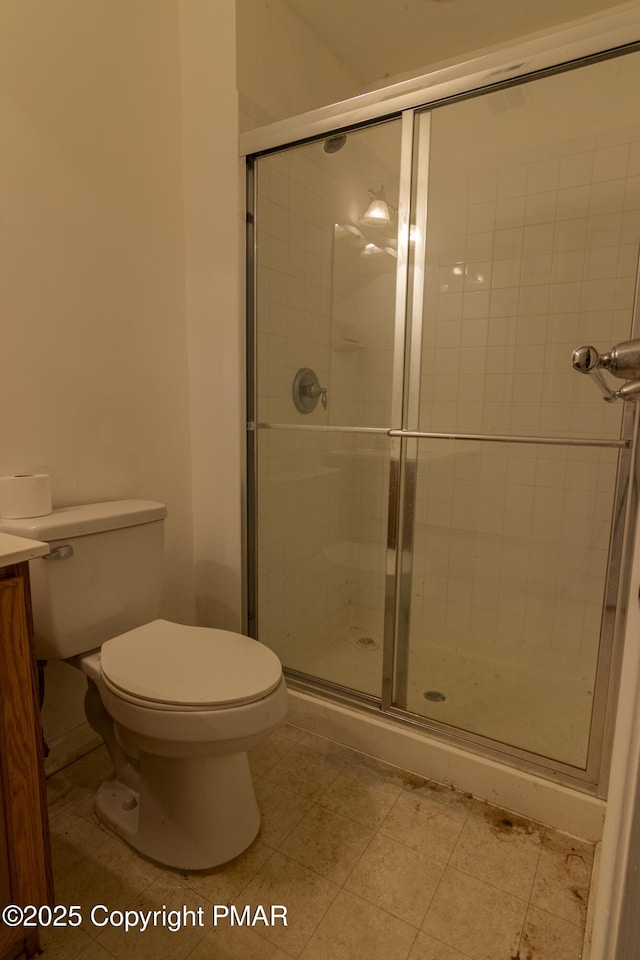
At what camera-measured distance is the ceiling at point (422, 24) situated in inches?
70.2

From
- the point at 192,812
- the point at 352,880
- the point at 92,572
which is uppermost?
the point at 92,572

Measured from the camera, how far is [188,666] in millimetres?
1173

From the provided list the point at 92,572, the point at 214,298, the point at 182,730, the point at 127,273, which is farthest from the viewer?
the point at 214,298

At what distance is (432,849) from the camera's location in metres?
1.24

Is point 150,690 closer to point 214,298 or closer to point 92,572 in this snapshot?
point 92,572

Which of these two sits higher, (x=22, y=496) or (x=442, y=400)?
(x=442, y=400)

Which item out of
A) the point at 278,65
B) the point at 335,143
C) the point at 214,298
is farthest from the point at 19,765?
the point at 278,65

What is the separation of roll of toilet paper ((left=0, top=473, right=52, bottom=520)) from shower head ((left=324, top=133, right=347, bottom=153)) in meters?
1.32

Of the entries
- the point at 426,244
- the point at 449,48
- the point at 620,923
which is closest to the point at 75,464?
the point at 426,244

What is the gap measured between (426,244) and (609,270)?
67 centimetres

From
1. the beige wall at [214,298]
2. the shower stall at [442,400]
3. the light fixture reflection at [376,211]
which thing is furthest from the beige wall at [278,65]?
the light fixture reflection at [376,211]

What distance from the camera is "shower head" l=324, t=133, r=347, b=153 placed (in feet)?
5.19

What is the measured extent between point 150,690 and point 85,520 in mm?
444

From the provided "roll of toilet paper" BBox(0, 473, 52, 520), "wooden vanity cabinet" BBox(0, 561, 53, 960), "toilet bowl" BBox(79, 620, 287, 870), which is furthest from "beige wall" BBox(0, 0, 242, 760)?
"wooden vanity cabinet" BBox(0, 561, 53, 960)
